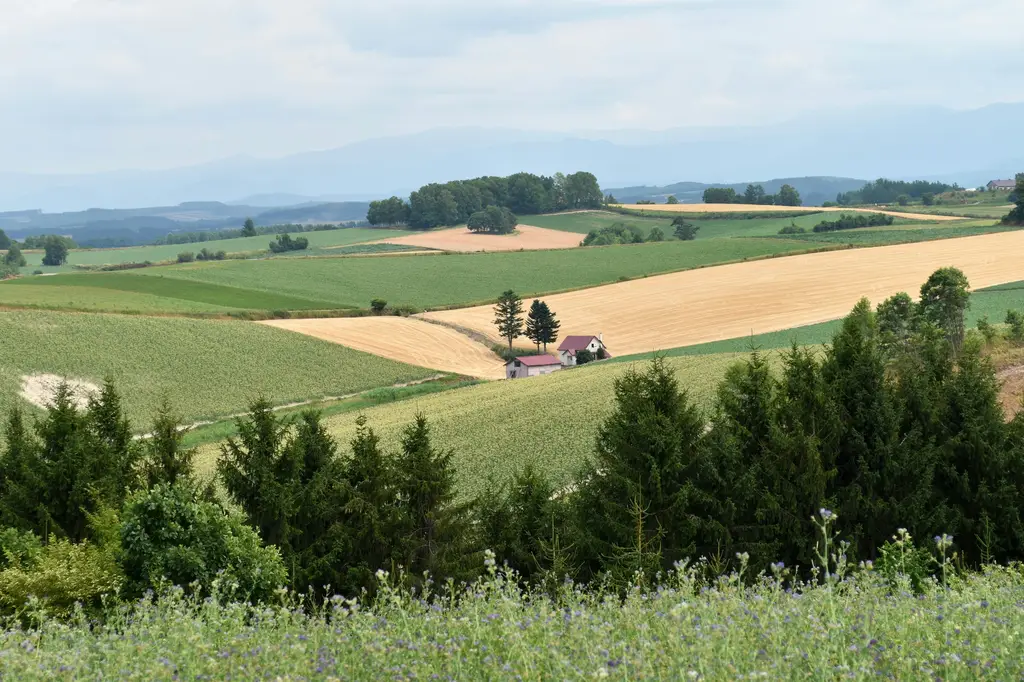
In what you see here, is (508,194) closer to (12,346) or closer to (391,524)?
(12,346)

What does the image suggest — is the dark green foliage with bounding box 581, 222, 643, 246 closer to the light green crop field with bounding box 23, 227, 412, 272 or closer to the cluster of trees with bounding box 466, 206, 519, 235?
the cluster of trees with bounding box 466, 206, 519, 235

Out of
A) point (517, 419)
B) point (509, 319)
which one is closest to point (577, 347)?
point (509, 319)

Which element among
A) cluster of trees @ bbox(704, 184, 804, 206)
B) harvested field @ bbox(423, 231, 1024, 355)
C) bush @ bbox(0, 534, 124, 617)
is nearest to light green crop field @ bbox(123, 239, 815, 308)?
harvested field @ bbox(423, 231, 1024, 355)

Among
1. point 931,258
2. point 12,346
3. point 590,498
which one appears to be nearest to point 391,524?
point 590,498

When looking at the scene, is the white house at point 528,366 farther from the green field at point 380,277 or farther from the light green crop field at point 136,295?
the light green crop field at point 136,295

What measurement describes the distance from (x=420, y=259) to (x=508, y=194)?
70.2 metres

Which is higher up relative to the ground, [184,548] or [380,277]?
[184,548]

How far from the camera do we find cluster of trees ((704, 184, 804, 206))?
189125 millimetres

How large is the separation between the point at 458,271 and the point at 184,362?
51.4 meters

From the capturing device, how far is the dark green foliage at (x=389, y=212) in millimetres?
174125

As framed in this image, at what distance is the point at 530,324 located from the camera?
265 feet

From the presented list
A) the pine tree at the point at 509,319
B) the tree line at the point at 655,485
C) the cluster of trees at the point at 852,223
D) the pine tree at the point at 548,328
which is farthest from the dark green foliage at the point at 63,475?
the cluster of trees at the point at 852,223

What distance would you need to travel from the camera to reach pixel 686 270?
104812 millimetres

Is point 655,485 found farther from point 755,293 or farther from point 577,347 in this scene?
point 755,293
